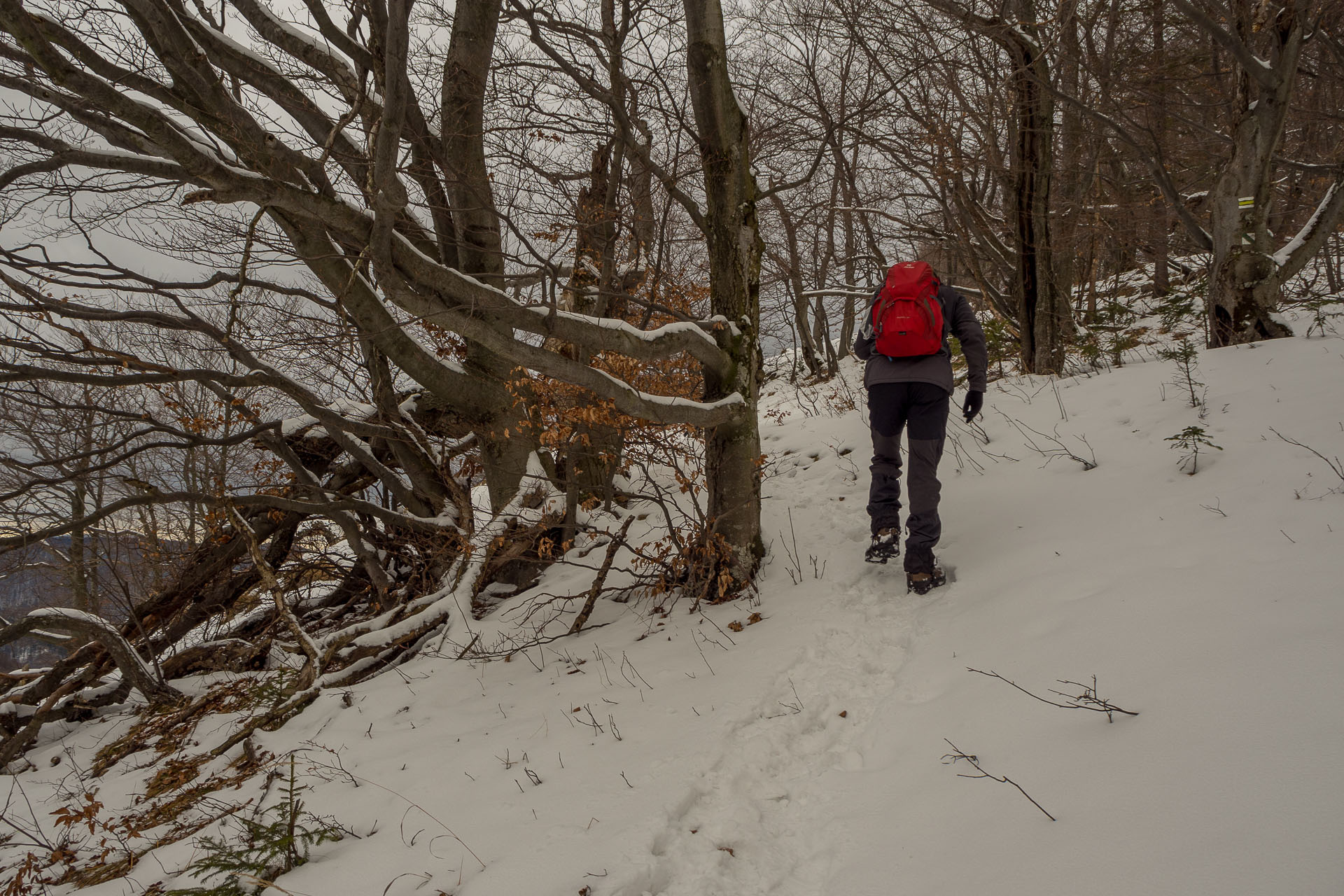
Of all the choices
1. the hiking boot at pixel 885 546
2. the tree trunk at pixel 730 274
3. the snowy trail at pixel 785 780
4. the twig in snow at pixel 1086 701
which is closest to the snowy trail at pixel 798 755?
the snowy trail at pixel 785 780

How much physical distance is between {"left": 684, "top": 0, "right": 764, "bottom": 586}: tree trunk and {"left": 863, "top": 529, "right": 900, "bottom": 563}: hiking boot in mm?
861

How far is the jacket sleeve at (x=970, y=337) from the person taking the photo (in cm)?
389

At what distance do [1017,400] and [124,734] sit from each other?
8495mm

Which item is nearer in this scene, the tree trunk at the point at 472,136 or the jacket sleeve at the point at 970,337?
the jacket sleeve at the point at 970,337

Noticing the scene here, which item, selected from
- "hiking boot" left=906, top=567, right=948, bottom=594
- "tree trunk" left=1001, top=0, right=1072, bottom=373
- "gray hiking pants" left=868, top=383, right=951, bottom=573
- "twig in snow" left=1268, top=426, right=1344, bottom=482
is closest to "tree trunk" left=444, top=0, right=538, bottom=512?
"gray hiking pants" left=868, top=383, right=951, bottom=573

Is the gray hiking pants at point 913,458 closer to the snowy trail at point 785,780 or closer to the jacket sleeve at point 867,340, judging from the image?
the jacket sleeve at point 867,340

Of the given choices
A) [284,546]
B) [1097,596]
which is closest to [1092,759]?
[1097,596]

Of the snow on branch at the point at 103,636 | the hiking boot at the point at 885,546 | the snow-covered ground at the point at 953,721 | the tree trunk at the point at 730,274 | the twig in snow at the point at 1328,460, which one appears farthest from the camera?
the snow on branch at the point at 103,636

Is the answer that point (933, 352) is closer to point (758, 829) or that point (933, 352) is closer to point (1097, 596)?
point (1097, 596)

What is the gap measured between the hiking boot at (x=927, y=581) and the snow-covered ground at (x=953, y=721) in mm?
103

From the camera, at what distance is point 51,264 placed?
4082 mm

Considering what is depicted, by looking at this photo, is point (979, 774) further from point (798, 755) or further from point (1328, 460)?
point (1328, 460)

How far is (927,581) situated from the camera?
380 cm

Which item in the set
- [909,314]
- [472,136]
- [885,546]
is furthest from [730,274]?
[472,136]
